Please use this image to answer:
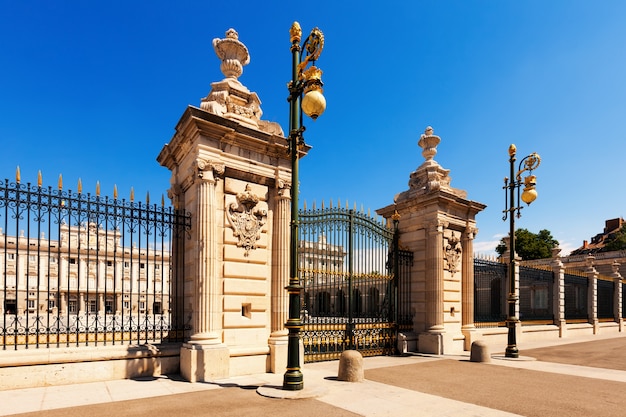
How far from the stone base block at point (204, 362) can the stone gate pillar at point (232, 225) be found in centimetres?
2

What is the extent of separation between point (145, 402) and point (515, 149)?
565 inches

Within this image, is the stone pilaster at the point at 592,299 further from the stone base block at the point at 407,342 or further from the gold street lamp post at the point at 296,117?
the gold street lamp post at the point at 296,117

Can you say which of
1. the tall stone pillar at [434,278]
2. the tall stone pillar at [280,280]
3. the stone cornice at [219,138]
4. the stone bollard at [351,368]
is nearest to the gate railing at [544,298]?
the tall stone pillar at [434,278]

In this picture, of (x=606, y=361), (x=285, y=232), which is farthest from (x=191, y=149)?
(x=606, y=361)

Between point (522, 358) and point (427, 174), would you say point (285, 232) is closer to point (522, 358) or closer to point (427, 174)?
point (427, 174)

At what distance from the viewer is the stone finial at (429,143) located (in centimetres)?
1584

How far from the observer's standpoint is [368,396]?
7875 millimetres

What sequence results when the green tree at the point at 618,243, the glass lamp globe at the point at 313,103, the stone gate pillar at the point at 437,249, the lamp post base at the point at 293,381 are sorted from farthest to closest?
1. the green tree at the point at 618,243
2. the stone gate pillar at the point at 437,249
3. the lamp post base at the point at 293,381
4. the glass lamp globe at the point at 313,103

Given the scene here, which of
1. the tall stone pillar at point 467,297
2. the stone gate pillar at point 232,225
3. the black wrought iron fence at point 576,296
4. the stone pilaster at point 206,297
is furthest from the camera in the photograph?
the black wrought iron fence at point 576,296

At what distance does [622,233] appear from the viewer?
188 feet

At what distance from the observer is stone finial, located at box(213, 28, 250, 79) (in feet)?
35.5

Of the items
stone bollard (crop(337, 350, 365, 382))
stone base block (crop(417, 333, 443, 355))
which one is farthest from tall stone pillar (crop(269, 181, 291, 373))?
stone base block (crop(417, 333, 443, 355))

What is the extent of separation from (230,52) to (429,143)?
8721 millimetres

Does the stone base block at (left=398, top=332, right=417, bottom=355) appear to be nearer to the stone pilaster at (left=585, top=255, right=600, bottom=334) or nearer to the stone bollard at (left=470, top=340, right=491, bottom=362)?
the stone bollard at (left=470, top=340, right=491, bottom=362)
